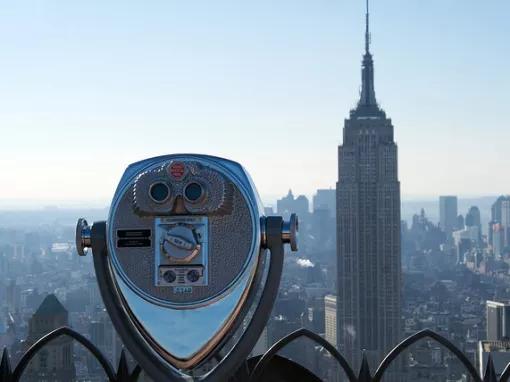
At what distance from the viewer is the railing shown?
268 cm

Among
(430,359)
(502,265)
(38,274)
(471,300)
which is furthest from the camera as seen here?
(502,265)

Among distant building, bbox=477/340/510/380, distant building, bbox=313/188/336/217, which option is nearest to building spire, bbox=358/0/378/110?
distant building, bbox=313/188/336/217

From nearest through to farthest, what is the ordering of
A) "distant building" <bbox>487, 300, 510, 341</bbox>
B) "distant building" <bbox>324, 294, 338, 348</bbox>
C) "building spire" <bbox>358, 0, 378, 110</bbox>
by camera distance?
"distant building" <bbox>487, 300, 510, 341</bbox> < "distant building" <bbox>324, 294, 338, 348</bbox> < "building spire" <bbox>358, 0, 378, 110</bbox>

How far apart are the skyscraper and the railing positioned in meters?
63.9

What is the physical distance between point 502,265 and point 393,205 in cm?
1157

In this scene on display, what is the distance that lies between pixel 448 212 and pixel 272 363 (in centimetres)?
9109

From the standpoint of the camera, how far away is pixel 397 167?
71.6m

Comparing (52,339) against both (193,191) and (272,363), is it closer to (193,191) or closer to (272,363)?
(272,363)

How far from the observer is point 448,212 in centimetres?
9200

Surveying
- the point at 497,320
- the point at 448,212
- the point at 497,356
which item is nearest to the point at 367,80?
the point at 448,212

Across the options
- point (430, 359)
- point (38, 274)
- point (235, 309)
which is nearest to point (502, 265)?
point (38, 274)

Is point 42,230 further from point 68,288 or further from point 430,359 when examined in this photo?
point 430,359

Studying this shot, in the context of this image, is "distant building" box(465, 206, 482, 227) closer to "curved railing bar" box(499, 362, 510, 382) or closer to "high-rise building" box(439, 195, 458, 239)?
"high-rise building" box(439, 195, 458, 239)

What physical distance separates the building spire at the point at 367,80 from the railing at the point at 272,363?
71.0 metres
